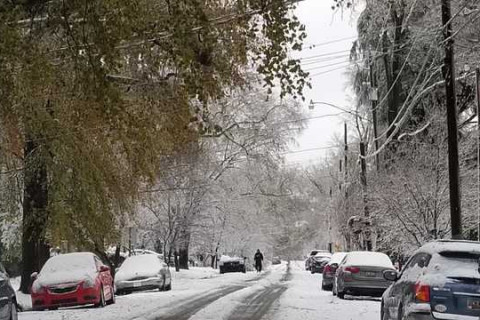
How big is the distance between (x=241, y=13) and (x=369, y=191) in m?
25.5

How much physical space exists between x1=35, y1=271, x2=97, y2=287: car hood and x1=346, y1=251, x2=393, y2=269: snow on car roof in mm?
7656

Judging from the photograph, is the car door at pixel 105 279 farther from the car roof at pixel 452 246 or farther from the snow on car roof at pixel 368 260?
the car roof at pixel 452 246

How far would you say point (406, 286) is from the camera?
11430mm

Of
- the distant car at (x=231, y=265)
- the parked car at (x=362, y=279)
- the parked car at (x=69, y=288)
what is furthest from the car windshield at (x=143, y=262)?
the distant car at (x=231, y=265)

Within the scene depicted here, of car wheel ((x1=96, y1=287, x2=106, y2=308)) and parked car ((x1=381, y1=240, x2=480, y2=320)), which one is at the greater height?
parked car ((x1=381, y1=240, x2=480, y2=320))

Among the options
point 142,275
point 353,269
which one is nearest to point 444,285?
point 353,269

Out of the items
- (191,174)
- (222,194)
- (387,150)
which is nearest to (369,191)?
(387,150)

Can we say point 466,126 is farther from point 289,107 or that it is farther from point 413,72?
point 289,107

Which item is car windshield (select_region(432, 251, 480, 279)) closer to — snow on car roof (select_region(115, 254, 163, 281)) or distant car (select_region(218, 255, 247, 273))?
snow on car roof (select_region(115, 254, 163, 281))

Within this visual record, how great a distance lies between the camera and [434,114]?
101 feet

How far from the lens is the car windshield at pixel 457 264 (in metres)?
10.6

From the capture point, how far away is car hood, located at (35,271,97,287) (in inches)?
816

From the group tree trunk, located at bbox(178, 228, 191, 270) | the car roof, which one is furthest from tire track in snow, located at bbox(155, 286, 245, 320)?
tree trunk, located at bbox(178, 228, 191, 270)

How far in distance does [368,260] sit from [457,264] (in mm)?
12826
